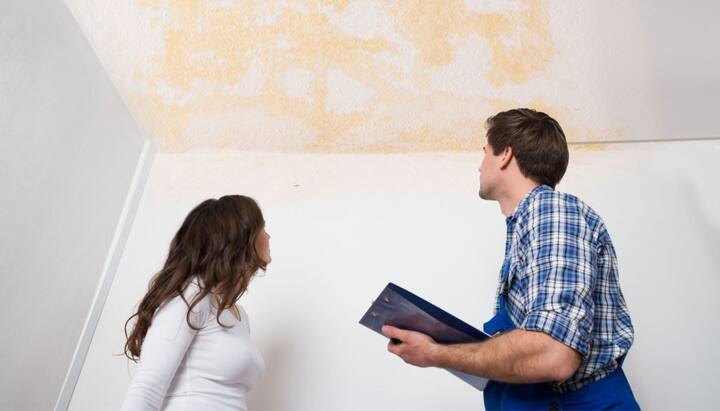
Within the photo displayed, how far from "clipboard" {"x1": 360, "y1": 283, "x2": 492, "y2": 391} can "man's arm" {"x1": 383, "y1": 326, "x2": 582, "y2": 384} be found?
0.10 feet

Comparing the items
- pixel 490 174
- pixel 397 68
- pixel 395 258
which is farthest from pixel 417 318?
pixel 397 68

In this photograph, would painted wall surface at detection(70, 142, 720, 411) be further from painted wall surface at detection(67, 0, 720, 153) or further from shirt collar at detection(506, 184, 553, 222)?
shirt collar at detection(506, 184, 553, 222)

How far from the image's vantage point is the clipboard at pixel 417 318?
3.52ft

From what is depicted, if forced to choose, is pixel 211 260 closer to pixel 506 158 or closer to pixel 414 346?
pixel 414 346

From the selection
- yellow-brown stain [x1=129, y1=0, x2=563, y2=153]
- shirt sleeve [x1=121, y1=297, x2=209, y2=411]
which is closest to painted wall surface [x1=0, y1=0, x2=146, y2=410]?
yellow-brown stain [x1=129, y1=0, x2=563, y2=153]

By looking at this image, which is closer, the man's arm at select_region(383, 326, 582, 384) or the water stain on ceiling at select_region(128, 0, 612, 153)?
the man's arm at select_region(383, 326, 582, 384)

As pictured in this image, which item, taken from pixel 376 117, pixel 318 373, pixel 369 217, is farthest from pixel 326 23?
pixel 318 373

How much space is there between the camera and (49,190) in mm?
1713

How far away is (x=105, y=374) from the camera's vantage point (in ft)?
5.99

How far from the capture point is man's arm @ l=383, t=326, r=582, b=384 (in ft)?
3.24

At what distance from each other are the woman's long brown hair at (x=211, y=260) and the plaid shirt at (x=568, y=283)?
585mm

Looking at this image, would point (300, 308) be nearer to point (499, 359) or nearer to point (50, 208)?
point (50, 208)

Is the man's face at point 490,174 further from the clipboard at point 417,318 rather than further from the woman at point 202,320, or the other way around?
the woman at point 202,320

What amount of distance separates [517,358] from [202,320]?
0.68 m
